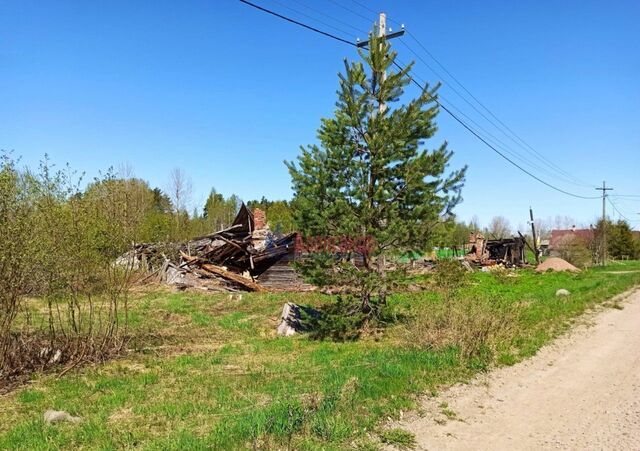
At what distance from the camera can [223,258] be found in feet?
92.8

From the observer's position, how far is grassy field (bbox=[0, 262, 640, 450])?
16.4ft

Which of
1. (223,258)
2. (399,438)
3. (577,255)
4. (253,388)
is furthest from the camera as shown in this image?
(577,255)

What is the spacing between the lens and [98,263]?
9.71 metres

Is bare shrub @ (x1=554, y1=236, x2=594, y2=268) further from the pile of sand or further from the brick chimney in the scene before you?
the brick chimney

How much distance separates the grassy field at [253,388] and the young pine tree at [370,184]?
2.11 m

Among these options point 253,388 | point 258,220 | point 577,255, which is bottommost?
point 253,388

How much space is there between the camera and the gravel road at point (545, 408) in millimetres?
5066

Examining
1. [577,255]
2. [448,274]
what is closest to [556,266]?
[577,255]

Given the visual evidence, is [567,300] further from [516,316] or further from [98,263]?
[98,263]

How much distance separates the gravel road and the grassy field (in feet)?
1.17

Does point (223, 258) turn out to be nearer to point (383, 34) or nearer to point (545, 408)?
point (383, 34)

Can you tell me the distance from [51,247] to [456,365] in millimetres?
7704

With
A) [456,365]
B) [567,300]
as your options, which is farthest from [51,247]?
[567,300]

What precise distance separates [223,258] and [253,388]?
21.6 metres
